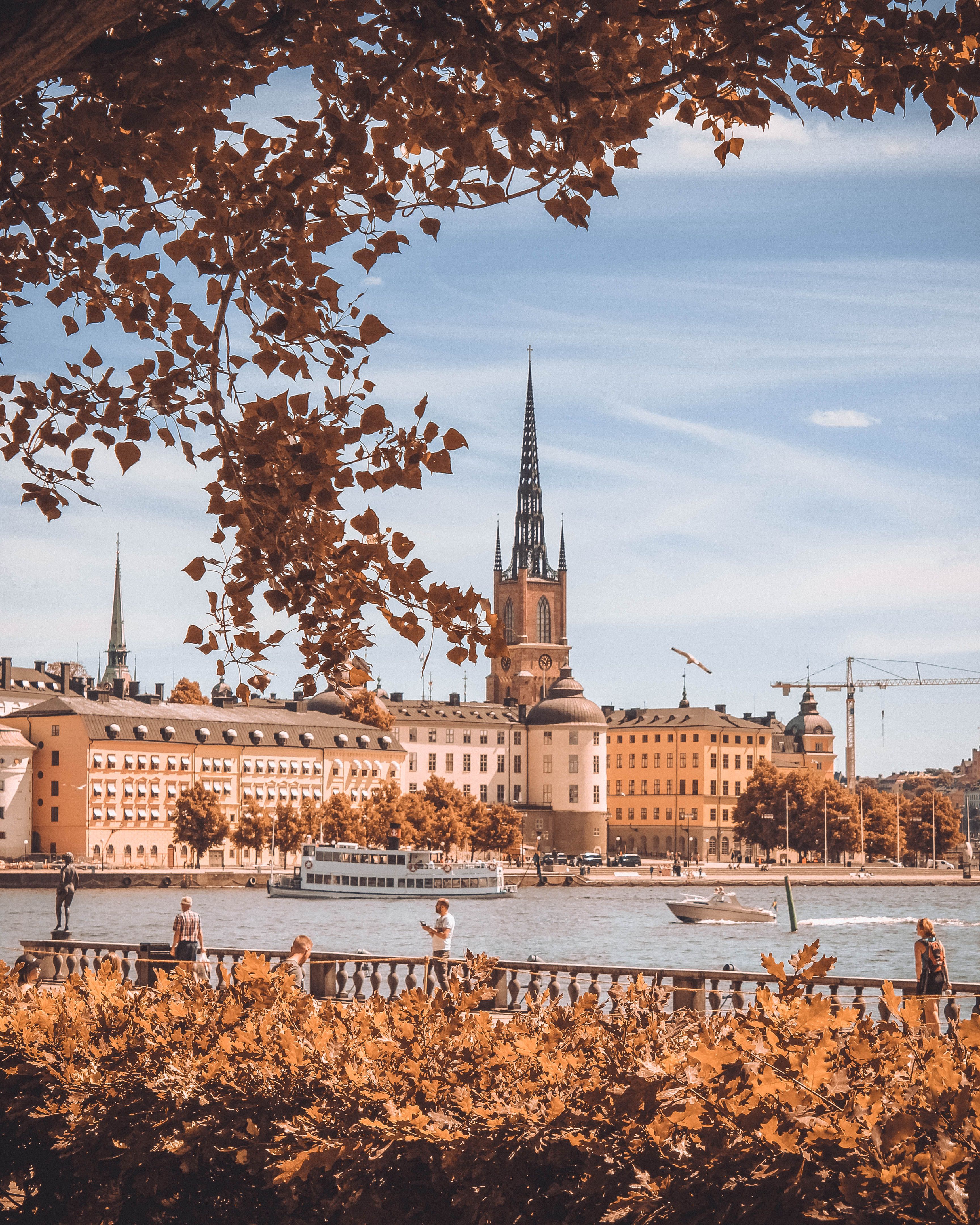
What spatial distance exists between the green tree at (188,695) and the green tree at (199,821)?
2082cm

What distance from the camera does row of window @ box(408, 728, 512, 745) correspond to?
543 ft

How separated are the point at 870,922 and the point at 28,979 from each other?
80.9 meters

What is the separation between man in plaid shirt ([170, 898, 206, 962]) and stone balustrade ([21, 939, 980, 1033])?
190mm

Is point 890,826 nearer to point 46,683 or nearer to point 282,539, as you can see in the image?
point 46,683

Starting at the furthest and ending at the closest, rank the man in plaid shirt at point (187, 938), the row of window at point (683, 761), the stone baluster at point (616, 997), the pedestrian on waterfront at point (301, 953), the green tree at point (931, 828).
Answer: the row of window at point (683, 761) → the green tree at point (931, 828) → the man in plaid shirt at point (187, 938) → the pedestrian on waterfront at point (301, 953) → the stone baluster at point (616, 997)

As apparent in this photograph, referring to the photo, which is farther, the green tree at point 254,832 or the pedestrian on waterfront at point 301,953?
the green tree at point 254,832

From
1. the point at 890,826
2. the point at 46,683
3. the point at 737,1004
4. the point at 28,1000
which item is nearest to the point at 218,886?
the point at 46,683

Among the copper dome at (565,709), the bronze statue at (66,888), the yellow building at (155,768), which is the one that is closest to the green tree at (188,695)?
the yellow building at (155,768)

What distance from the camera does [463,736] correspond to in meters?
168

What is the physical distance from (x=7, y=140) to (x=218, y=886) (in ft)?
360

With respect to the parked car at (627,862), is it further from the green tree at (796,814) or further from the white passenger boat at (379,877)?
the white passenger boat at (379,877)

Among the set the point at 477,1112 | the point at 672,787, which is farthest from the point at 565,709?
the point at 477,1112

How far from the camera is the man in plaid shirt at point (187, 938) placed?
20.4 meters

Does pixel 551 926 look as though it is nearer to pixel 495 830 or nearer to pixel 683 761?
pixel 495 830
